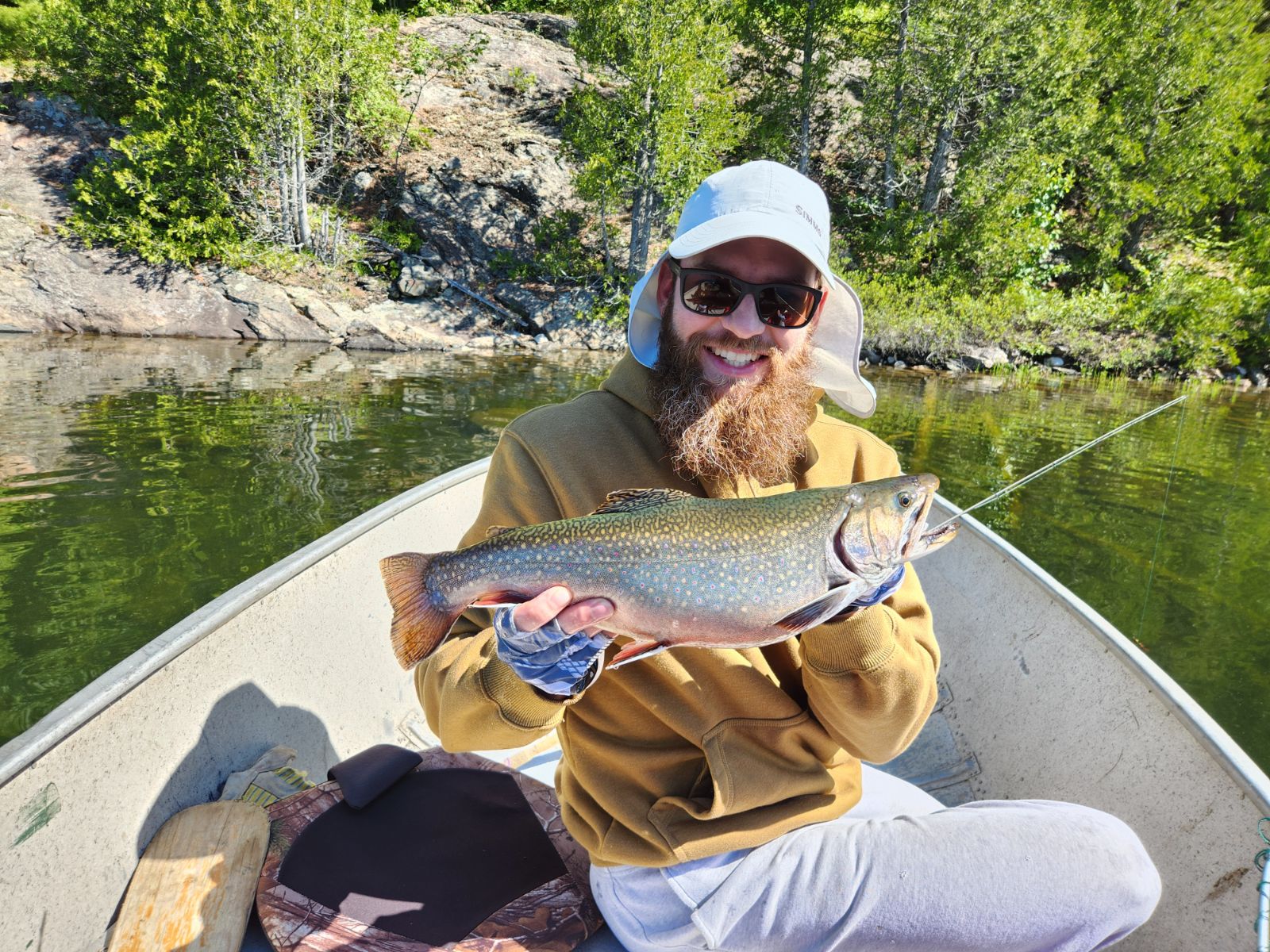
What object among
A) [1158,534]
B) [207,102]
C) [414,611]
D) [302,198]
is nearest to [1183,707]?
[414,611]

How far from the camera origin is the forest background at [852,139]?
2278 centimetres

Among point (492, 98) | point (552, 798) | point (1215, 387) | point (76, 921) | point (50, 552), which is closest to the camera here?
point (76, 921)

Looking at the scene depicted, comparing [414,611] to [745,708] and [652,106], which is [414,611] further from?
[652,106]

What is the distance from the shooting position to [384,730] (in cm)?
409

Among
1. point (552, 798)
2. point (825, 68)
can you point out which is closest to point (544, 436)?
point (552, 798)

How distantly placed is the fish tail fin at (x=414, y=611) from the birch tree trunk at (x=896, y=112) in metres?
31.2

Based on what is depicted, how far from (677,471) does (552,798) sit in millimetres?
1671

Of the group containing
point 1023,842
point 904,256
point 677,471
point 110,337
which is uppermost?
point 904,256

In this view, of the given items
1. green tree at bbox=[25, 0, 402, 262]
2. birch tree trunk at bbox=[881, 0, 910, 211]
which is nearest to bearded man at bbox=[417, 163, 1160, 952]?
green tree at bbox=[25, 0, 402, 262]

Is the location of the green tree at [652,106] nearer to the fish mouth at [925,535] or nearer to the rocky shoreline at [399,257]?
the rocky shoreline at [399,257]

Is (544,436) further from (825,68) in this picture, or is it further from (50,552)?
(825,68)

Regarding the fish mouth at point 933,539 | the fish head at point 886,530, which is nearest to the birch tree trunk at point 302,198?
the fish head at point 886,530

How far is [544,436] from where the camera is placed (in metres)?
2.40

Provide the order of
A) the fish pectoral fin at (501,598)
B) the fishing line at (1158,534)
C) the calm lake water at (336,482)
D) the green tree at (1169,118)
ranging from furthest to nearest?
the green tree at (1169,118)
the fishing line at (1158,534)
the calm lake water at (336,482)
the fish pectoral fin at (501,598)
